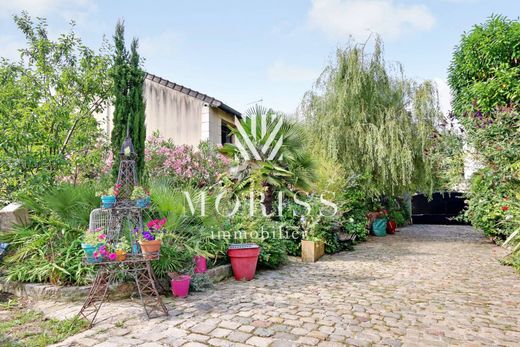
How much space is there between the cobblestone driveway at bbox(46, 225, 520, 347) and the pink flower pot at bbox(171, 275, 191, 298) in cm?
14

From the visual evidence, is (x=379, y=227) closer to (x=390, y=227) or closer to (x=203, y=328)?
(x=390, y=227)

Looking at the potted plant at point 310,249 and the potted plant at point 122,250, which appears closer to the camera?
the potted plant at point 122,250

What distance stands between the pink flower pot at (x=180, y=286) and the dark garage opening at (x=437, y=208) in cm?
1548

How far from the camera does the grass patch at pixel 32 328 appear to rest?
2.99m

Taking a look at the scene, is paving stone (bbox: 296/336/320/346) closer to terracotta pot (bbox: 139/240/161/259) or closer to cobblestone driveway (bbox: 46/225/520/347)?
cobblestone driveway (bbox: 46/225/520/347)

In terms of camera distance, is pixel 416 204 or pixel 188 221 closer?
pixel 188 221

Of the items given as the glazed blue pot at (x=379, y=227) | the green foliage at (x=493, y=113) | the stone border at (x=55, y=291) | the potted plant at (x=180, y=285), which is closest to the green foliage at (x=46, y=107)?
the stone border at (x=55, y=291)

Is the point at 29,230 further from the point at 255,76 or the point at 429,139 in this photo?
the point at 429,139

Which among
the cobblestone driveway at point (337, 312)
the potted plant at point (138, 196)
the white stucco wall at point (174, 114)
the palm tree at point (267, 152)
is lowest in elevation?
the cobblestone driveway at point (337, 312)

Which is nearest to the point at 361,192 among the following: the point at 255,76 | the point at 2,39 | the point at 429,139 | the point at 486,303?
the point at 429,139

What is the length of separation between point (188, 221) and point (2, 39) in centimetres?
577

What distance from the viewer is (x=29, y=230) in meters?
5.10

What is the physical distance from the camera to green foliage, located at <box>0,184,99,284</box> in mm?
4328

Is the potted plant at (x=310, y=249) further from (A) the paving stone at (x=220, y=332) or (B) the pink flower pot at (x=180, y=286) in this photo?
(A) the paving stone at (x=220, y=332)
